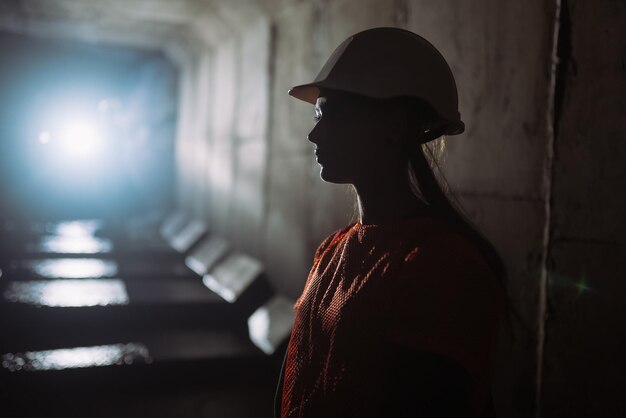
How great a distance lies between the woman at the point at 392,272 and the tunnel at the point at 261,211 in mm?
232

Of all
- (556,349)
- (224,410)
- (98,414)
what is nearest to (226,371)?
(224,410)

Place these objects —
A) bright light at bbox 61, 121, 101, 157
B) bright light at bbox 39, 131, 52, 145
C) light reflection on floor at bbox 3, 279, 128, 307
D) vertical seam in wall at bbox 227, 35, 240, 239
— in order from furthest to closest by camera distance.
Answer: bright light at bbox 61, 121, 101, 157 → bright light at bbox 39, 131, 52, 145 → vertical seam in wall at bbox 227, 35, 240, 239 → light reflection on floor at bbox 3, 279, 128, 307

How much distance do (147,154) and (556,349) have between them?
11.1 m

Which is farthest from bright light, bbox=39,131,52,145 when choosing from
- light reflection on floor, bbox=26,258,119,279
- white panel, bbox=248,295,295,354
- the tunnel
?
white panel, bbox=248,295,295,354

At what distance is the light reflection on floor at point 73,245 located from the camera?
7.47m

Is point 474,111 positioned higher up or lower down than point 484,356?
higher up

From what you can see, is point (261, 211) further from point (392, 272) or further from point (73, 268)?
point (392, 272)

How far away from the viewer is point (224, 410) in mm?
3660

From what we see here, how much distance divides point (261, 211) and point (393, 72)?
4528 millimetres

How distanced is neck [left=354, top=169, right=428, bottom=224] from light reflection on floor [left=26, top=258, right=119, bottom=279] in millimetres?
5221

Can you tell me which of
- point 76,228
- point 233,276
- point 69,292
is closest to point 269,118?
point 233,276

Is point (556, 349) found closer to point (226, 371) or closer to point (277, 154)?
point (226, 371)

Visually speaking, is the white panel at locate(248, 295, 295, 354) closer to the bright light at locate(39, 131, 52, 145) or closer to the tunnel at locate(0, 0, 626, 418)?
the tunnel at locate(0, 0, 626, 418)

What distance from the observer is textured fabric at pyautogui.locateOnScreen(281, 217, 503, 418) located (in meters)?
1.24
